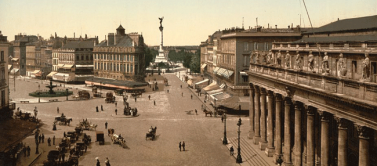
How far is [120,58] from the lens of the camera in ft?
387

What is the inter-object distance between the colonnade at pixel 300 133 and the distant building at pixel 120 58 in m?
71.9

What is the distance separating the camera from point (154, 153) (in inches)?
1750

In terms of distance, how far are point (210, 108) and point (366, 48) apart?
54325 mm

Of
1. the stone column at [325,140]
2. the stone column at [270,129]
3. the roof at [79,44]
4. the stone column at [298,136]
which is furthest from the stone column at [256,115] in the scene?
the roof at [79,44]

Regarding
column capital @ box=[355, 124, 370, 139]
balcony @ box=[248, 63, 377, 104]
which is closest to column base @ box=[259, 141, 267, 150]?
balcony @ box=[248, 63, 377, 104]

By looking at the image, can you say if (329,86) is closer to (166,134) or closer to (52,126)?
(166,134)

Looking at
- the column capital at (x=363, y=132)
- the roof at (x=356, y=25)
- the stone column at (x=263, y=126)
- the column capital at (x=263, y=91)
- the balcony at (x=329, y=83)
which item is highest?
the roof at (x=356, y=25)

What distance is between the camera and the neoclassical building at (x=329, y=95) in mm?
22312

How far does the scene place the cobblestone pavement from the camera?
42.3 metres

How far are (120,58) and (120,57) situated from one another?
290mm

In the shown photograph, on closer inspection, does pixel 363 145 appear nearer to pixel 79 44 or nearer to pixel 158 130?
pixel 158 130

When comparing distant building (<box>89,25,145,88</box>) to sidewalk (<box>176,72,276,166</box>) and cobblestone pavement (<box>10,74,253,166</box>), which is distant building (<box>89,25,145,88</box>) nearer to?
cobblestone pavement (<box>10,74,253,166</box>)

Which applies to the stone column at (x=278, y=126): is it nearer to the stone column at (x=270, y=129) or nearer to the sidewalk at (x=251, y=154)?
the sidewalk at (x=251, y=154)

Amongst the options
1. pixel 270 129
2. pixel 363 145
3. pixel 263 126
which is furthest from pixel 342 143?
pixel 263 126
